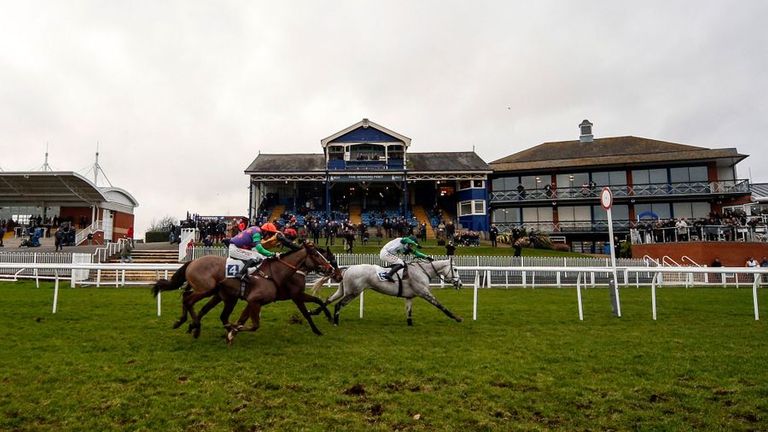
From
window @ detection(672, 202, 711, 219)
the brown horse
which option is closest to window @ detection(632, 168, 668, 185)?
A: window @ detection(672, 202, 711, 219)

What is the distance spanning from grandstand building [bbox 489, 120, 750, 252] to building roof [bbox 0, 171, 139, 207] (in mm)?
31175

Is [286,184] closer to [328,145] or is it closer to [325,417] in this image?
[328,145]

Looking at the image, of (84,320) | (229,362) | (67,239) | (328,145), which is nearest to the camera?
(229,362)

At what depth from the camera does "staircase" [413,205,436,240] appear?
34.2 meters

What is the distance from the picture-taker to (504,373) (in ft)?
16.9

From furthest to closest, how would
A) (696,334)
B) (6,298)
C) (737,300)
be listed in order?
(737,300), (6,298), (696,334)

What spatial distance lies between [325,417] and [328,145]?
3496cm

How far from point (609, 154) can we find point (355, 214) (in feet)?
72.8

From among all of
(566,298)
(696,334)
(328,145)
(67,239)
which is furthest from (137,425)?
(328,145)

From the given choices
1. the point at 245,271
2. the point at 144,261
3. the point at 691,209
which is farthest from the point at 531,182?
the point at 245,271

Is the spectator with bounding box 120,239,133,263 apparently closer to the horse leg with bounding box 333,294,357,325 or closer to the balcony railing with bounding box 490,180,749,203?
the horse leg with bounding box 333,294,357,325

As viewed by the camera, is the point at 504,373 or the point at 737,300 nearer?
the point at 504,373

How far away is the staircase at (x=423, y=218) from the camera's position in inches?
1348

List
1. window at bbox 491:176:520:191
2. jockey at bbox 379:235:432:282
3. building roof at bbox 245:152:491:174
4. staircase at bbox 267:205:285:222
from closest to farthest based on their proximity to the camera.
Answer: jockey at bbox 379:235:432:282 < building roof at bbox 245:152:491:174 < staircase at bbox 267:205:285:222 < window at bbox 491:176:520:191
